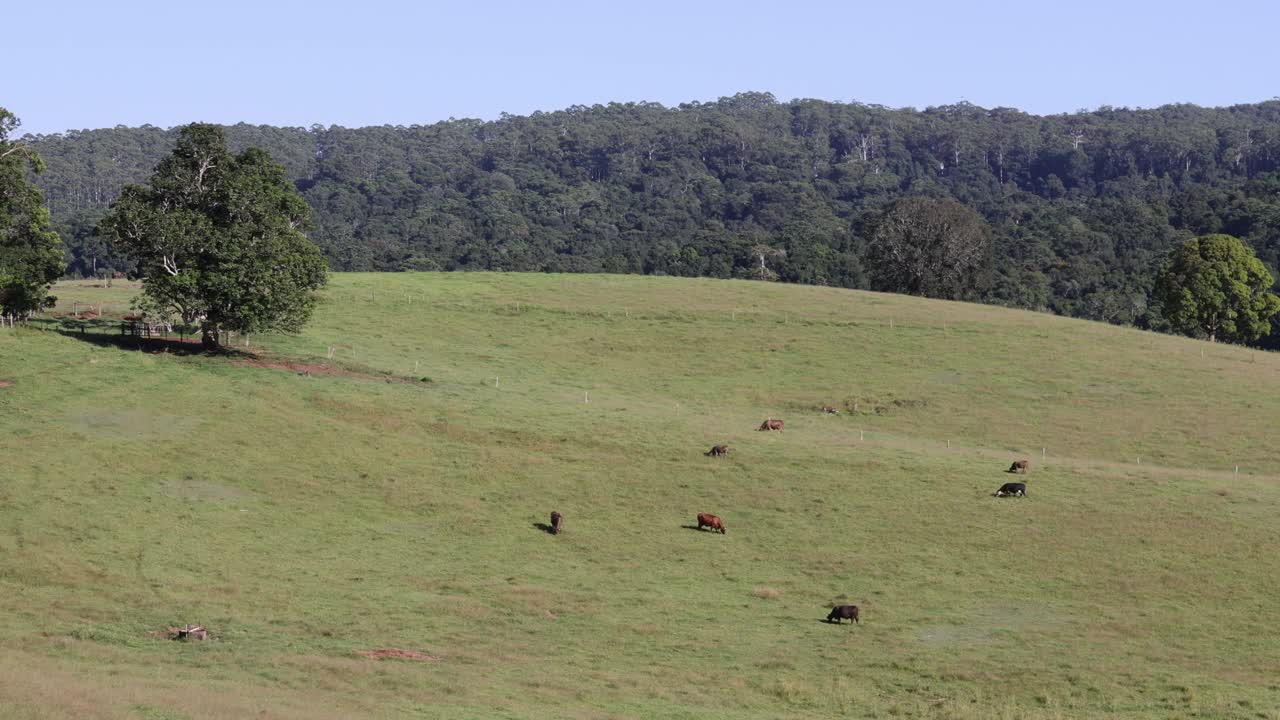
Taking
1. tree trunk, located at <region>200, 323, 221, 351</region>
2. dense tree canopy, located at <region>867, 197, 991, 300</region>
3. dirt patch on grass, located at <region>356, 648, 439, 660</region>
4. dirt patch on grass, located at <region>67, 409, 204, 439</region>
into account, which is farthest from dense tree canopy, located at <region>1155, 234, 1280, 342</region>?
dirt patch on grass, located at <region>356, 648, 439, 660</region>

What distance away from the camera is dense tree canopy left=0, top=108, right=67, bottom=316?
6869 centimetres

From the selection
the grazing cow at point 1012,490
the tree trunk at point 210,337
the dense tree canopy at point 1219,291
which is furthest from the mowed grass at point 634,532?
the dense tree canopy at point 1219,291

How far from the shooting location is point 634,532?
164 feet

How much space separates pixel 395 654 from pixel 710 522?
18012mm

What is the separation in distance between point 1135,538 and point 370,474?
27464mm

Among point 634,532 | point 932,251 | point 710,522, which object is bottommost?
point 634,532

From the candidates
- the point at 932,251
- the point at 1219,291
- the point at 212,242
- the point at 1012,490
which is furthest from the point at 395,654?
the point at 932,251

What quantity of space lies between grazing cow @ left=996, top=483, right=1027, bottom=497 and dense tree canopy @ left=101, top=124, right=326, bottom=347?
34.8 m

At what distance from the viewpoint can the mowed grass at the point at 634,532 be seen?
34000 mm

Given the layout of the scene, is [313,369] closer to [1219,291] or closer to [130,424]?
[130,424]

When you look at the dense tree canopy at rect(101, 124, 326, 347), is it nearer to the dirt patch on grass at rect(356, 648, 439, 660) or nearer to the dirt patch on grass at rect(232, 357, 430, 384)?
the dirt patch on grass at rect(232, 357, 430, 384)

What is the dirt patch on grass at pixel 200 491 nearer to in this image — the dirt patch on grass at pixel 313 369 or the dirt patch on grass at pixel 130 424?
the dirt patch on grass at pixel 130 424

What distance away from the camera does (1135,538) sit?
5016 cm

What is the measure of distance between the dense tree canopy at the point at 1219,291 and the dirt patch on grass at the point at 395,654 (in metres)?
82.9
